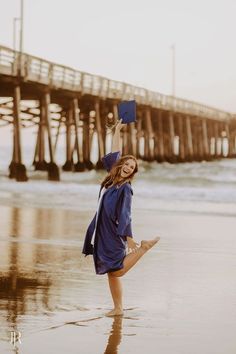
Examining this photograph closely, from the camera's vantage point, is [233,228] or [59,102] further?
[59,102]

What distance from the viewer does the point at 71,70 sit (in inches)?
1147

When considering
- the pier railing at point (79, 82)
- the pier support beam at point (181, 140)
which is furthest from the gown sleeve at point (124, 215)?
the pier support beam at point (181, 140)

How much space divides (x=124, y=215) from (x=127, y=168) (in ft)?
1.01

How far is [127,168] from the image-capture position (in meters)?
5.24

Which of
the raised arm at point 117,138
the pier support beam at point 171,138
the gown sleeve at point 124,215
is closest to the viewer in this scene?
the gown sleeve at point 124,215

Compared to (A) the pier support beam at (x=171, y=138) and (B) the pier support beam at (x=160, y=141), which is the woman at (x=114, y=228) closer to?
(B) the pier support beam at (x=160, y=141)

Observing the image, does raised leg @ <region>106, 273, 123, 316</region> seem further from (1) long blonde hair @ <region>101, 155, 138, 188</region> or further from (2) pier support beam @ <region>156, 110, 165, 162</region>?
(2) pier support beam @ <region>156, 110, 165, 162</region>

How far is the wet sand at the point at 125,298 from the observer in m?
4.51

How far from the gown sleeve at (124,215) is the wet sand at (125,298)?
0.54m

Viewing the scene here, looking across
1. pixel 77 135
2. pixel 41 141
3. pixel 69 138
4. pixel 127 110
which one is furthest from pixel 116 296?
pixel 69 138

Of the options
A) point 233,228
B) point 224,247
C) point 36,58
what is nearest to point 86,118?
point 36,58

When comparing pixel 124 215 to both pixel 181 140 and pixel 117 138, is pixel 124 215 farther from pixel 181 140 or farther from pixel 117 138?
pixel 181 140

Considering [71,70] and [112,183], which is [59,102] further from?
[112,183]

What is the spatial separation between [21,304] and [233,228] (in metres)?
6.69
